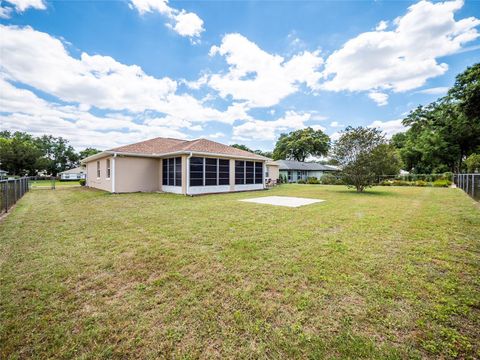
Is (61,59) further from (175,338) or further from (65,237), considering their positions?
(175,338)

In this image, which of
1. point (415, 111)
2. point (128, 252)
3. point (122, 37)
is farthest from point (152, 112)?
point (415, 111)

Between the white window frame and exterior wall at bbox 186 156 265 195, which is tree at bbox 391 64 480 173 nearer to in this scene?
exterior wall at bbox 186 156 265 195

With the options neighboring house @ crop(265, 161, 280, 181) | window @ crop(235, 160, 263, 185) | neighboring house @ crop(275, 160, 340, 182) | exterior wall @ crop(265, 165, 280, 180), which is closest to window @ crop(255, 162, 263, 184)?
window @ crop(235, 160, 263, 185)

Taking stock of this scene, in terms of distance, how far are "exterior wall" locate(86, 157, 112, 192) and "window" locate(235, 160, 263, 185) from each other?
29.4ft

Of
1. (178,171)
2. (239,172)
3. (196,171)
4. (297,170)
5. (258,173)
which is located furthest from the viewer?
(297,170)

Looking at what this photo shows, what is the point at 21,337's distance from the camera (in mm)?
1871

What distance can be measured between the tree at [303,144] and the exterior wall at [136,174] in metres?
35.6

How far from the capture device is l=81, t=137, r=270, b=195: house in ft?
43.8

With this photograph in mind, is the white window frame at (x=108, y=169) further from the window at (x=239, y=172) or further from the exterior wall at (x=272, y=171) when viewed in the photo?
the exterior wall at (x=272, y=171)

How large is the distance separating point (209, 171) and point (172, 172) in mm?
2581

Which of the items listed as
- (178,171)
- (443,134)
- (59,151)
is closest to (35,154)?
(59,151)

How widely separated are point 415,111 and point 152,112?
1324 inches

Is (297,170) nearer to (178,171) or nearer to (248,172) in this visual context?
(248,172)

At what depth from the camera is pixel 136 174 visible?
47.4ft
